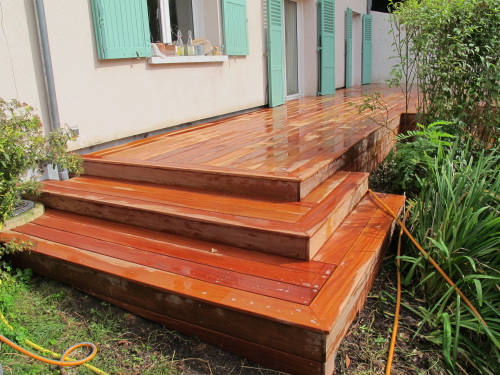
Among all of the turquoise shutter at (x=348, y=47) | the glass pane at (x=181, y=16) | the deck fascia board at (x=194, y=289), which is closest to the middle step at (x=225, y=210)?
the deck fascia board at (x=194, y=289)

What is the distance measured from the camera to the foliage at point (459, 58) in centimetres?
322

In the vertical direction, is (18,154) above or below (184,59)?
below

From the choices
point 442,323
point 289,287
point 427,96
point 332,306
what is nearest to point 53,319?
point 289,287

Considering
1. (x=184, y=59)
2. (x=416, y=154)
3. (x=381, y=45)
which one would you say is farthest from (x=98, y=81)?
(x=381, y=45)

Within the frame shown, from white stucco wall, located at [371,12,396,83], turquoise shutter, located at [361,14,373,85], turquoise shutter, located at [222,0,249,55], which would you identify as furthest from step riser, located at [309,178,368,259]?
white stucco wall, located at [371,12,396,83]

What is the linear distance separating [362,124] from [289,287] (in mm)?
3128

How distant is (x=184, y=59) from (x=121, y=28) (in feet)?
3.15

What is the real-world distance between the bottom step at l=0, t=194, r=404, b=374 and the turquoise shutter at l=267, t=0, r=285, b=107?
4282 mm

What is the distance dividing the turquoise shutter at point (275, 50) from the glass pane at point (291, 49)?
1.29 m

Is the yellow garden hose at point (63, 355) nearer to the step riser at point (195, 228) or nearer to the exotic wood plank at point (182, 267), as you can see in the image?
the exotic wood plank at point (182, 267)

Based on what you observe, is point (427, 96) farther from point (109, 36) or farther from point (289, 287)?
point (109, 36)

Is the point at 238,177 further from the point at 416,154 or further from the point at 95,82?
the point at 95,82

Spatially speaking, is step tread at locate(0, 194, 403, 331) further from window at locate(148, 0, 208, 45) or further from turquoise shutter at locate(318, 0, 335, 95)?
turquoise shutter at locate(318, 0, 335, 95)

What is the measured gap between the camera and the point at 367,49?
1168cm
